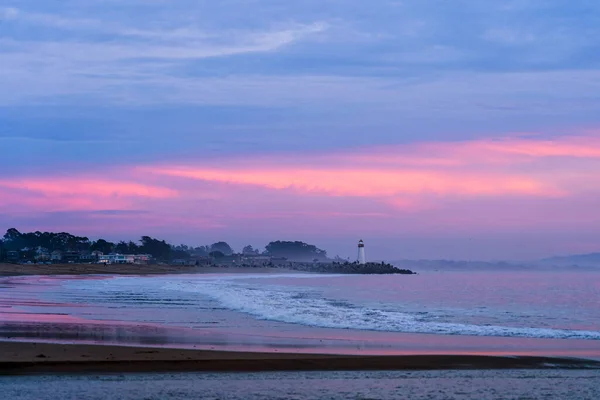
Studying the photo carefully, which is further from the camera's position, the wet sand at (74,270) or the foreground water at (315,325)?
the wet sand at (74,270)

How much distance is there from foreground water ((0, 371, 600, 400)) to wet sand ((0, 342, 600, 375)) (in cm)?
84

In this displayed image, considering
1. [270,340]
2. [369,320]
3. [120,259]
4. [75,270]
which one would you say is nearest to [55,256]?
[120,259]

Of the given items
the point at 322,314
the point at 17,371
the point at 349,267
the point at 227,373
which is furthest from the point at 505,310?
the point at 349,267

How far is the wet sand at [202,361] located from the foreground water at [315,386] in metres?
0.84

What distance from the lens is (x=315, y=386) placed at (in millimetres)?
13961

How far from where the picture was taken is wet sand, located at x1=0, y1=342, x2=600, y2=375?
15.5m

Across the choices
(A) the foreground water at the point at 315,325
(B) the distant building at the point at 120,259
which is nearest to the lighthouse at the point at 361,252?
(B) the distant building at the point at 120,259

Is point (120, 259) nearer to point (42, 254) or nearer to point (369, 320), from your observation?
point (42, 254)

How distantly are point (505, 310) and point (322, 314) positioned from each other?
31.4ft

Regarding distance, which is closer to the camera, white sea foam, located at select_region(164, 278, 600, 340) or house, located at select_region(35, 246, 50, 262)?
white sea foam, located at select_region(164, 278, 600, 340)

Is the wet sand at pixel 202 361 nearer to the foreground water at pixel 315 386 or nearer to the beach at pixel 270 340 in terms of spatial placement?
the beach at pixel 270 340

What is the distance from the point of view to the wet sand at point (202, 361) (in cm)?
1547

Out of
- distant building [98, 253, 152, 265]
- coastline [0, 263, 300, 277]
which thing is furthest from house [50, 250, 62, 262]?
coastline [0, 263, 300, 277]

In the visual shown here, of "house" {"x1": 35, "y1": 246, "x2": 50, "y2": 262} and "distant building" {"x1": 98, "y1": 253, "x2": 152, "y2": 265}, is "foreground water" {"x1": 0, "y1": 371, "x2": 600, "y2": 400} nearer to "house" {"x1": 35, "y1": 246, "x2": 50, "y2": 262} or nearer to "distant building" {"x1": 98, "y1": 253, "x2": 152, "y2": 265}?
"house" {"x1": 35, "y1": 246, "x2": 50, "y2": 262}
